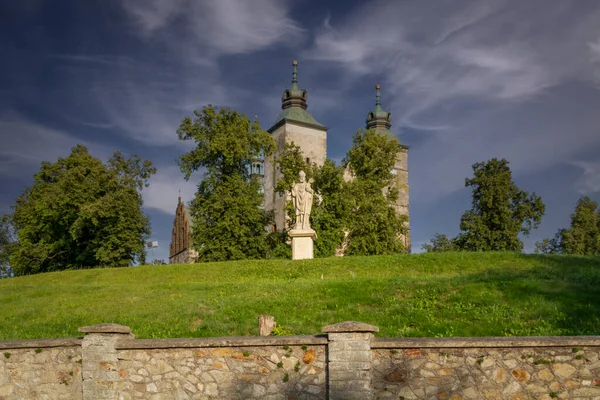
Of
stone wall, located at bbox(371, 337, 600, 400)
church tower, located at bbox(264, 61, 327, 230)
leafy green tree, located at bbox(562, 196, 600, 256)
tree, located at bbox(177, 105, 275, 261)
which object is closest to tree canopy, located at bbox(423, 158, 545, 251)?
leafy green tree, located at bbox(562, 196, 600, 256)

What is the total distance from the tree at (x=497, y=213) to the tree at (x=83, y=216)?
24.1m

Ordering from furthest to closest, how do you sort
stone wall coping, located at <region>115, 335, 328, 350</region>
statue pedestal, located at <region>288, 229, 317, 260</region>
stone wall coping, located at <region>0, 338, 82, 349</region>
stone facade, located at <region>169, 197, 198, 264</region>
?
stone facade, located at <region>169, 197, 198, 264</region>
statue pedestal, located at <region>288, 229, 317, 260</region>
stone wall coping, located at <region>0, 338, 82, 349</region>
stone wall coping, located at <region>115, 335, 328, 350</region>

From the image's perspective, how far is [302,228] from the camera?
26391 mm

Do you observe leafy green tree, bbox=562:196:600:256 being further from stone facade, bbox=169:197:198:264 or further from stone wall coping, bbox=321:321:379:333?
stone wall coping, bbox=321:321:379:333

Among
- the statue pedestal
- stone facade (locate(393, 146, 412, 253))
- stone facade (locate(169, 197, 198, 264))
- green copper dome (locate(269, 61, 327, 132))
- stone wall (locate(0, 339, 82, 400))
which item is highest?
green copper dome (locate(269, 61, 327, 132))

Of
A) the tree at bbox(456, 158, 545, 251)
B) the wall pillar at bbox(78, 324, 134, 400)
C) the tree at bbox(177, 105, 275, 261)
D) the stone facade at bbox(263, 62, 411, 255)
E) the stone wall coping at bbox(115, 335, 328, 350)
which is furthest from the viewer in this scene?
the stone facade at bbox(263, 62, 411, 255)

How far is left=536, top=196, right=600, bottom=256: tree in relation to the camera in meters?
47.9

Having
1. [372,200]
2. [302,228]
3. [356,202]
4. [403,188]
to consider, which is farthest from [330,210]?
[403,188]

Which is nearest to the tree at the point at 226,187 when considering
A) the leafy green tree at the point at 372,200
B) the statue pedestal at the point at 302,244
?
the leafy green tree at the point at 372,200

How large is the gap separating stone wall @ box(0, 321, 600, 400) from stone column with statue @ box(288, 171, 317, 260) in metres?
17.0

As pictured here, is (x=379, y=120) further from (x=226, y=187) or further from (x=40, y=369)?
(x=40, y=369)

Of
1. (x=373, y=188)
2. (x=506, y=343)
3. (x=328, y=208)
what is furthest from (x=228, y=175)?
(x=506, y=343)

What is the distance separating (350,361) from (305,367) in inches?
30.2

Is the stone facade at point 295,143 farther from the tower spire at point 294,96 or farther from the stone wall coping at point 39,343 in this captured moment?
the stone wall coping at point 39,343
